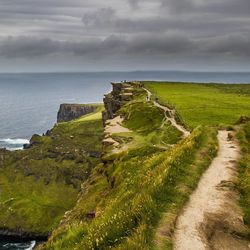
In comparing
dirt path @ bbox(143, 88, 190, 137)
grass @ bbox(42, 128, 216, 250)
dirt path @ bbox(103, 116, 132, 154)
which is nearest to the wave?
dirt path @ bbox(103, 116, 132, 154)

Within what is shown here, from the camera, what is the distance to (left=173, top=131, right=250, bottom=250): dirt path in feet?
51.0

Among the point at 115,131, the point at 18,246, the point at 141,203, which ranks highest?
the point at 141,203

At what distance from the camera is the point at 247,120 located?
4869 cm

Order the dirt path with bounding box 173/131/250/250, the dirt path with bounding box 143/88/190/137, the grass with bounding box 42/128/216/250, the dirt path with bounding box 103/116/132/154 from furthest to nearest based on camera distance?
1. the dirt path with bounding box 143/88/190/137
2. the dirt path with bounding box 103/116/132/154
3. the dirt path with bounding box 173/131/250/250
4. the grass with bounding box 42/128/216/250

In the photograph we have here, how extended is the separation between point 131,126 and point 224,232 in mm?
48857

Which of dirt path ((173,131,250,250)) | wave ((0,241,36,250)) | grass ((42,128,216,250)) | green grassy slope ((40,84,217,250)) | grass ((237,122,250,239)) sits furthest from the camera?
wave ((0,241,36,250))

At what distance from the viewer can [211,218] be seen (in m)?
17.8

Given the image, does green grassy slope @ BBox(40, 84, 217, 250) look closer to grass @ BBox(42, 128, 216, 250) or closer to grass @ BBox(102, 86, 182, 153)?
grass @ BBox(42, 128, 216, 250)

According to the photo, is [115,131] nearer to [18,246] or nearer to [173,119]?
[173,119]

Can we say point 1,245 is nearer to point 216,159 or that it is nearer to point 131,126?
point 131,126

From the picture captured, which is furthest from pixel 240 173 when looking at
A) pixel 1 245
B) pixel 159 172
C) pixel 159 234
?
pixel 1 245

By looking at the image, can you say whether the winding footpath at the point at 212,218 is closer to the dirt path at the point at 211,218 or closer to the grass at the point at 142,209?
the dirt path at the point at 211,218

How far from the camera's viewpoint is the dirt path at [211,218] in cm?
1555

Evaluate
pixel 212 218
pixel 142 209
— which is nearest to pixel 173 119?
pixel 212 218
